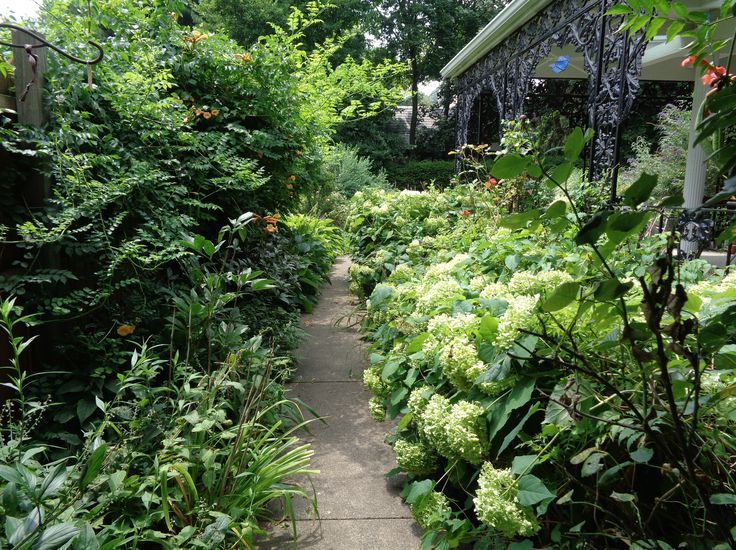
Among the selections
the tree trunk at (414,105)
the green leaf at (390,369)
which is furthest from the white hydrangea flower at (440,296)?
the tree trunk at (414,105)

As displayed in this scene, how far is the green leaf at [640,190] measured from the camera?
2.46 ft

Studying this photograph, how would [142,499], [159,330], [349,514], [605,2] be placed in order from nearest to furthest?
[142,499] < [349,514] < [159,330] < [605,2]

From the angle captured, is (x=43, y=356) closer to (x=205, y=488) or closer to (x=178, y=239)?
(x=178, y=239)

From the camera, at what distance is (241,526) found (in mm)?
1847

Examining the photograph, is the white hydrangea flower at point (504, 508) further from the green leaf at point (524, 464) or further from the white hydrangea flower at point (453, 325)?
the white hydrangea flower at point (453, 325)

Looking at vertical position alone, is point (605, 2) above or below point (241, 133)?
above

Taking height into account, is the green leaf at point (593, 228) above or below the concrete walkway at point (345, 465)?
above

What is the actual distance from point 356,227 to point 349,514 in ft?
14.8

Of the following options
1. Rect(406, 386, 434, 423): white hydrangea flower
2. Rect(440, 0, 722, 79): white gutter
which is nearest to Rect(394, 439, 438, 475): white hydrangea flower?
Rect(406, 386, 434, 423): white hydrangea flower

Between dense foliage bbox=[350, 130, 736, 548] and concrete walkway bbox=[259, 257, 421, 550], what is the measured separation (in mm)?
162

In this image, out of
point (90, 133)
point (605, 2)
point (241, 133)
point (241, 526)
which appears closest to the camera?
point (241, 526)

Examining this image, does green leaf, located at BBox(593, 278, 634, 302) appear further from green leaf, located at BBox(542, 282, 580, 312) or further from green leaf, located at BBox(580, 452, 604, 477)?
green leaf, located at BBox(580, 452, 604, 477)

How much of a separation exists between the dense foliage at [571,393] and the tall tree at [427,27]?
22.6 metres

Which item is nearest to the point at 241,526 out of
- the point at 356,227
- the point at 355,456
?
the point at 355,456
